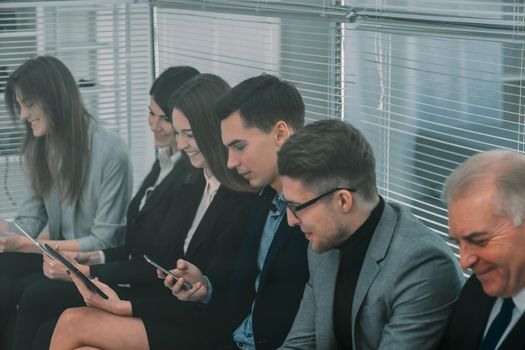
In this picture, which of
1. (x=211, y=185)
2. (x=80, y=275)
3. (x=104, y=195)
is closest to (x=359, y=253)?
(x=211, y=185)

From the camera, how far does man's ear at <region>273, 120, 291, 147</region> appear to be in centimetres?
280

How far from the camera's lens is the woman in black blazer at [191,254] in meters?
2.91

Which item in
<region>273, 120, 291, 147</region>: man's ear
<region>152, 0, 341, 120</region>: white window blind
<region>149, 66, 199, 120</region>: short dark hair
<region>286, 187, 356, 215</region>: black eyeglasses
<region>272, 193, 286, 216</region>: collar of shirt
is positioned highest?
<region>152, 0, 341, 120</region>: white window blind

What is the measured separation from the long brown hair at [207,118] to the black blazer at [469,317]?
114 centimetres

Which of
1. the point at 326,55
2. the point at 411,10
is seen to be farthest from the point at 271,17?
the point at 411,10

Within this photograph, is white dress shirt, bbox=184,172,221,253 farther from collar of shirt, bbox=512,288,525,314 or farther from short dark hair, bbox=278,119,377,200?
collar of shirt, bbox=512,288,525,314

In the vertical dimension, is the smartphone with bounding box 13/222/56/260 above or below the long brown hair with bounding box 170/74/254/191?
below

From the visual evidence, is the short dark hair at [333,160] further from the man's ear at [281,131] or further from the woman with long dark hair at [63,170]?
the woman with long dark hair at [63,170]

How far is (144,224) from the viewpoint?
353 centimetres

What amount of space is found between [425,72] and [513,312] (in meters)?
1.12

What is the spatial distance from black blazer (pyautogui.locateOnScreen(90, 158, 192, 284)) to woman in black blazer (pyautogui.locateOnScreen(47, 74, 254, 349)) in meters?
0.14

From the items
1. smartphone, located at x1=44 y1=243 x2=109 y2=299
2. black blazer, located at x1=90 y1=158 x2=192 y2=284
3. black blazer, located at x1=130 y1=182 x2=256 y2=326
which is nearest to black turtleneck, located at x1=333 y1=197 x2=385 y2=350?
black blazer, located at x1=130 y1=182 x2=256 y2=326

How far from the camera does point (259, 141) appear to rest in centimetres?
280

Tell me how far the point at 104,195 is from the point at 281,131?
1.18 m
